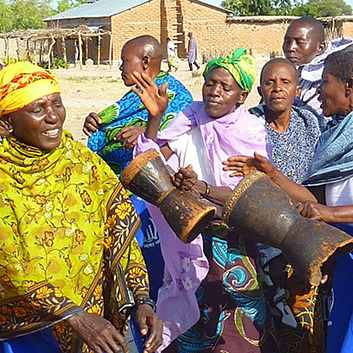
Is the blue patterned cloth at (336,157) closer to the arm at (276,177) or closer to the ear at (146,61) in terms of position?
the arm at (276,177)

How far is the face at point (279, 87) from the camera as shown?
3553mm

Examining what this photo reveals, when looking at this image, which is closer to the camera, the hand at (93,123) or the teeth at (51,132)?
the teeth at (51,132)

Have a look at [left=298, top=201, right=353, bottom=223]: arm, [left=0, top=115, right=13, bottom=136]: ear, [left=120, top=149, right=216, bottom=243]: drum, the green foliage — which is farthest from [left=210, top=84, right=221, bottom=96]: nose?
the green foliage

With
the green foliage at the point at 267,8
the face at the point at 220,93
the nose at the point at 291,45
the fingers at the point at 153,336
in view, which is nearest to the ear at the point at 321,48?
the nose at the point at 291,45

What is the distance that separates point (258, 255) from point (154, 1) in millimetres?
31988

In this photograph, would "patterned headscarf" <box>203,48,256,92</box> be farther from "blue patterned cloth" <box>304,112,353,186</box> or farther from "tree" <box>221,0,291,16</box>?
"tree" <box>221,0,291,16</box>

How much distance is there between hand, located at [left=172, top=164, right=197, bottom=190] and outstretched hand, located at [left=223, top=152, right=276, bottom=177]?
276 millimetres

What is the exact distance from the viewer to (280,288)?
338cm

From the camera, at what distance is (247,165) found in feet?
9.48

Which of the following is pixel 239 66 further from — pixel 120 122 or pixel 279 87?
pixel 120 122

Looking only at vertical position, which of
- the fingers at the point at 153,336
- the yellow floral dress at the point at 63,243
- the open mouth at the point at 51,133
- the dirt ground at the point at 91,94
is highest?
the open mouth at the point at 51,133

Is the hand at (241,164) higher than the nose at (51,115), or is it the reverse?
the nose at (51,115)

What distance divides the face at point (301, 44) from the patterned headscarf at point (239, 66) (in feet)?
4.78

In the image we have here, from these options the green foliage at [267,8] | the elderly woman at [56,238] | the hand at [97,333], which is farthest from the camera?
the green foliage at [267,8]
